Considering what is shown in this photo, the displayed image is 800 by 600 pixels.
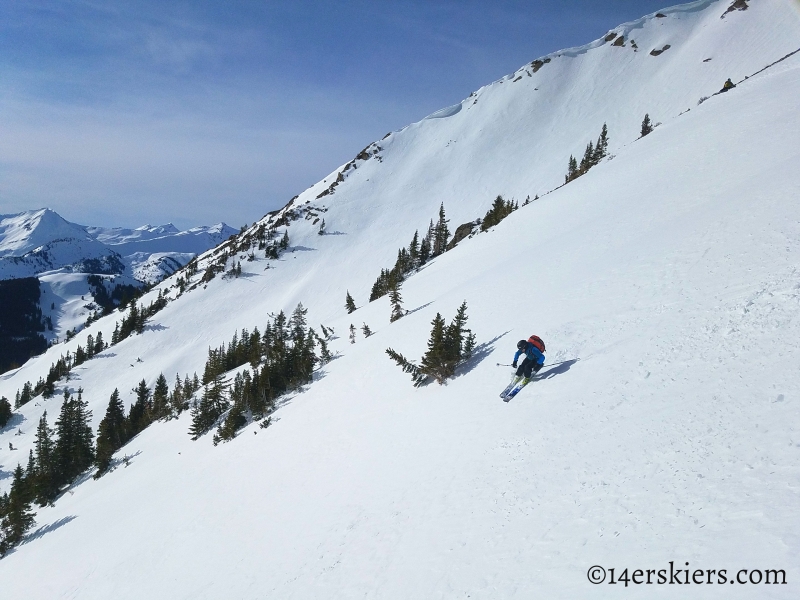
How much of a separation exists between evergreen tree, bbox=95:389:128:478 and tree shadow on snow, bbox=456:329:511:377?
44.3 meters

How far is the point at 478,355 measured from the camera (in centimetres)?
1941

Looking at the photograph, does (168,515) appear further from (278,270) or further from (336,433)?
(278,270)

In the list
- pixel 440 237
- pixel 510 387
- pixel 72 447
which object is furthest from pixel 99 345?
pixel 510 387

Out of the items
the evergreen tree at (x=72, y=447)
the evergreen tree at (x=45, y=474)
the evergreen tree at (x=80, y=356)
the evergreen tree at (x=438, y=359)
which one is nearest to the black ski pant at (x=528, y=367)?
the evergreen tree at (x=438, y=359)

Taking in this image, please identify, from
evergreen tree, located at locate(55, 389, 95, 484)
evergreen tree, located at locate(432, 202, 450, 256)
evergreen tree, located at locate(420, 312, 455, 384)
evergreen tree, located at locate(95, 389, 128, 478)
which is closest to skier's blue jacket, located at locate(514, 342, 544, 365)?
evergreen tree, located at locate(420, 312, 455, 384)

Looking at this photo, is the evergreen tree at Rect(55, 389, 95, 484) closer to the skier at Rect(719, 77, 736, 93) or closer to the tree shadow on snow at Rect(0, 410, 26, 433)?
the tree shadow on snow at Rect(0, 410, 26, 433)

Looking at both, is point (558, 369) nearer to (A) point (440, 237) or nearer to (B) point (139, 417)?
(B) point (139, 417)

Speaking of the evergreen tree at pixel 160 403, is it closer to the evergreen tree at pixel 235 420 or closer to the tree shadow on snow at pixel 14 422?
the evergreen tree at pixel 235 420

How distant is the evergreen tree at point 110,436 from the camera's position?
42.6m

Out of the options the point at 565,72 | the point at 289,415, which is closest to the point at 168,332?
the point at 289,415

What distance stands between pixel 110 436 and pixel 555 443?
Result: 62759mm

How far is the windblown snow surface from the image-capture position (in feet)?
25.0

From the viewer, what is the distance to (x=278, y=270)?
114812 mm

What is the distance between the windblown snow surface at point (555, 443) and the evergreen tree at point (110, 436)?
282 cm
